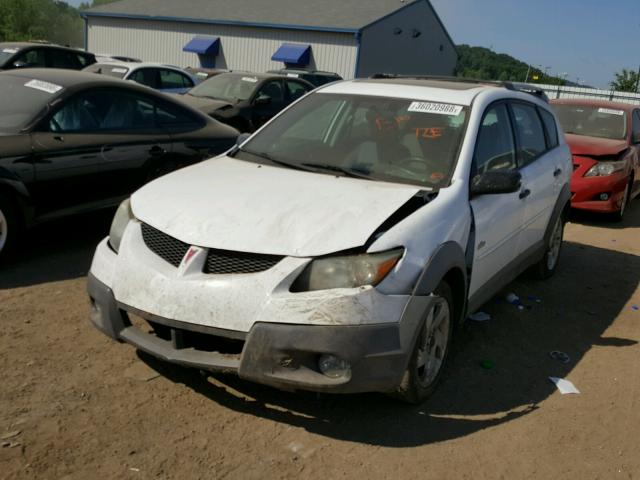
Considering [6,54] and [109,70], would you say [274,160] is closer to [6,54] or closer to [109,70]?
[109,70]

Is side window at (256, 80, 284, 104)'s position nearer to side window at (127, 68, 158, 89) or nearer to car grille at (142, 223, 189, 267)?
side window at (127, 68, 158, 89)

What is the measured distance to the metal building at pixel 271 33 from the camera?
34.5m

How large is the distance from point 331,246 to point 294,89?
10234 mm

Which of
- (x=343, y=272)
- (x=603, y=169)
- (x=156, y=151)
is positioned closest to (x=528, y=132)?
(x=343, y=272)

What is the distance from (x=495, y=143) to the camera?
14.8 ft

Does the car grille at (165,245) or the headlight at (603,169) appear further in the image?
the headlight at (603,169)

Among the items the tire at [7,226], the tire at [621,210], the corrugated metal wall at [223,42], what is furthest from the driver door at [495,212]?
the corrugated metal wall at [223,42]

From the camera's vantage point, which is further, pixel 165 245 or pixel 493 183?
pixel 493 183

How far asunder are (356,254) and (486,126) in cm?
173

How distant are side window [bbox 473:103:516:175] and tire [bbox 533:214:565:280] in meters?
1.40

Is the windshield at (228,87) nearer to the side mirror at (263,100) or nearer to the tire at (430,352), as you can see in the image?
the side mirror at (263,100)

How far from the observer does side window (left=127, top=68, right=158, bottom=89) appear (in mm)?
12941

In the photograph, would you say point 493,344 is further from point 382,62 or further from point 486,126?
point 382,62

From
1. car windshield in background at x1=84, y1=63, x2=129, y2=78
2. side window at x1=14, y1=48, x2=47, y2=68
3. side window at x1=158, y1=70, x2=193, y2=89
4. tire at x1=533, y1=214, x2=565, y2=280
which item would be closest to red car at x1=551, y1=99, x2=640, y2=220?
tire at x1=533, y1=214, x2=565, y2=280
